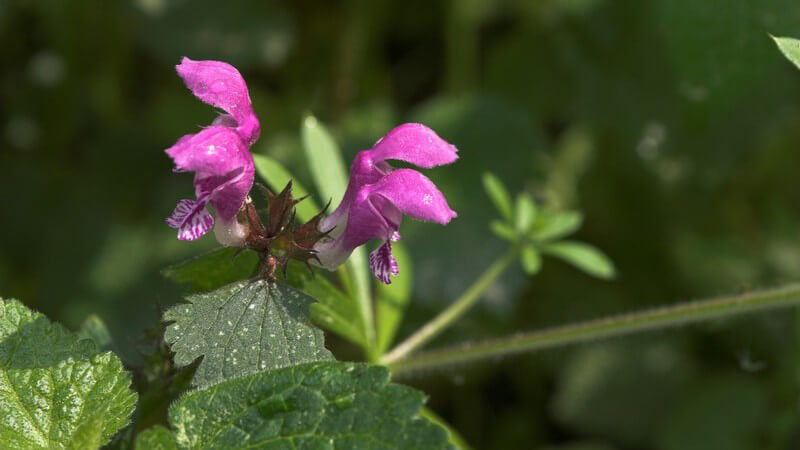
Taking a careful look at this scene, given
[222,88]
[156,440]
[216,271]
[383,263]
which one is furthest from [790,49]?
[156,440]

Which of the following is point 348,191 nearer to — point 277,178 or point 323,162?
point 277,178

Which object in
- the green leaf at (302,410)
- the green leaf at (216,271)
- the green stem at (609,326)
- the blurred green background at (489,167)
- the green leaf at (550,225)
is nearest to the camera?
the green leaf at (302,410)

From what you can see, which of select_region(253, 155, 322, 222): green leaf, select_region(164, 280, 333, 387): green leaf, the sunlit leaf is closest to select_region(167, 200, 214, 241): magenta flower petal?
select_region(164, 280, 333, 387): green leaf

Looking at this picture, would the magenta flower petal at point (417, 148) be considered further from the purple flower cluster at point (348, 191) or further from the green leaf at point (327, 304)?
the green leaf at point (327, 304)

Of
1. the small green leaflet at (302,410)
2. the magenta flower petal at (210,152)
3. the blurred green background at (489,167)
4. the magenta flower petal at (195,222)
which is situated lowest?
the blurred green background at (489,167)

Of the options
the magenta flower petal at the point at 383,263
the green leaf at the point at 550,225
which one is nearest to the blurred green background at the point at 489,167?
the green leaf at the point at 550,225

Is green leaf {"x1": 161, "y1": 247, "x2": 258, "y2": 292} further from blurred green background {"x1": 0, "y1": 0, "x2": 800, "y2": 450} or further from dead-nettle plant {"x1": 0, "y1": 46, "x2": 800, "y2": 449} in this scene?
blurred green background {"x1": 0, "y1": 0, "x2": 800, "y2": 450}

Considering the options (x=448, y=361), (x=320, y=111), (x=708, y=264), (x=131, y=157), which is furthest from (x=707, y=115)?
(x=131, y=157)
